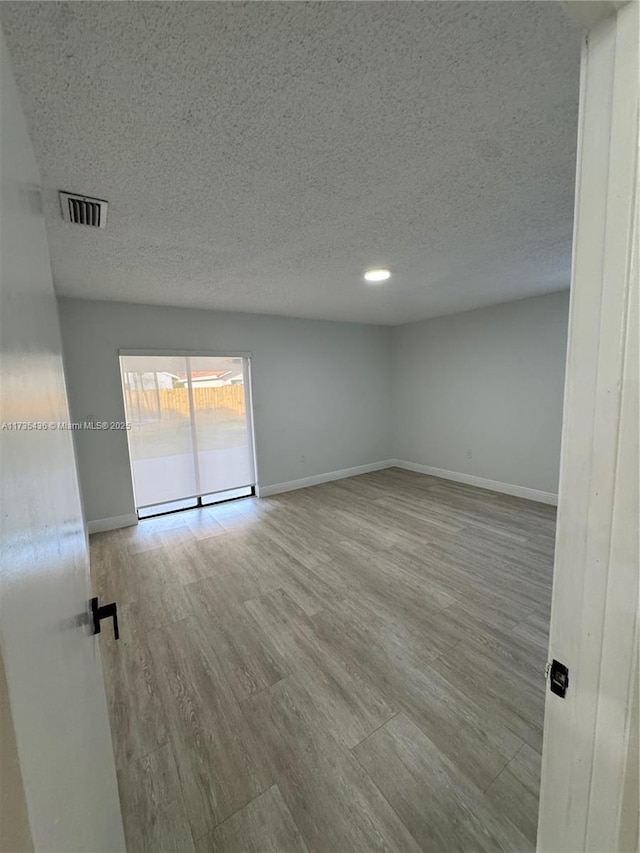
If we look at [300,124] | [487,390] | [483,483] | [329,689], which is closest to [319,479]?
[483,483]

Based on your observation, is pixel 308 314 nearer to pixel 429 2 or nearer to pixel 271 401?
pixel 271 401

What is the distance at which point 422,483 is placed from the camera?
4.91 metres

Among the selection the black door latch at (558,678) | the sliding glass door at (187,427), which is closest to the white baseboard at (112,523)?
the sliding glass door at (187,427)

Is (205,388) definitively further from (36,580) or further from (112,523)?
(36,580)

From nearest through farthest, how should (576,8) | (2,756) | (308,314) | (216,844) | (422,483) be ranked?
(2,756) → (576,8) → (216,844) → (308,314) → (422,483)

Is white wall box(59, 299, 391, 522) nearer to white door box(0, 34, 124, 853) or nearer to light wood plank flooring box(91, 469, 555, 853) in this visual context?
light wood plank flooring box(91, 469, 555, 853)

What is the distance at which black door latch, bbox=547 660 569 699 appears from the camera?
659 mm

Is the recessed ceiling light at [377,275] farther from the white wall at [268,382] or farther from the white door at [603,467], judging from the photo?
the white door at [603,467]

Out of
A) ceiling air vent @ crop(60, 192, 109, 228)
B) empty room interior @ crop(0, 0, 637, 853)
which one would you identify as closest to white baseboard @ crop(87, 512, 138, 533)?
empty room interior @ crop(0, 0, 637, 853)

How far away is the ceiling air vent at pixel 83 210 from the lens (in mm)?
1530

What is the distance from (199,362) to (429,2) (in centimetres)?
367

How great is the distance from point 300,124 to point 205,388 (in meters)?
3.29

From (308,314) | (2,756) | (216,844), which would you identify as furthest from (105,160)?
(308,314)

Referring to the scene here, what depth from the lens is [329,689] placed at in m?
1.67
